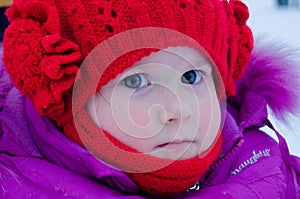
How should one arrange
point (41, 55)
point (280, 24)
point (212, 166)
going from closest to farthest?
point (41, 55)
point (212, 166)
point (280, 24)

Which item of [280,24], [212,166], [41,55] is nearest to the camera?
[41,55]

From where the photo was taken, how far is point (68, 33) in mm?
651

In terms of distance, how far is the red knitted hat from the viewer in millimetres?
624

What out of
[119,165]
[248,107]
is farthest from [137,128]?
[248,107]

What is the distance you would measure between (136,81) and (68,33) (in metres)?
0.10

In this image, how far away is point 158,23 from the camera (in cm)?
64

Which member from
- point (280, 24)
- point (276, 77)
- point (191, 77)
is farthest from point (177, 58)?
point (280, 24)

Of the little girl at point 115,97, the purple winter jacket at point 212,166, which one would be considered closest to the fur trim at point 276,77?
the purple winter jacket at point 212,166

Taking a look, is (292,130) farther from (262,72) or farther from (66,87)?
(66,87)

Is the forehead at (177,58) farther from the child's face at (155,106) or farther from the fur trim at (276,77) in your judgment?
the fur trim at (276,77)

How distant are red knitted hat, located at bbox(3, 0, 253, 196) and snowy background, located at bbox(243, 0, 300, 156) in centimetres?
30

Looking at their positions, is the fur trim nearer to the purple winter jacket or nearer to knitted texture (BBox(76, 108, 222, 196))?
the purple winter jacket

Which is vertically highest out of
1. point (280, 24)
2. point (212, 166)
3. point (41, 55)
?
point (41, 55)

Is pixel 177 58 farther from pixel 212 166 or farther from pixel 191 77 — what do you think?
pixel 212 166
